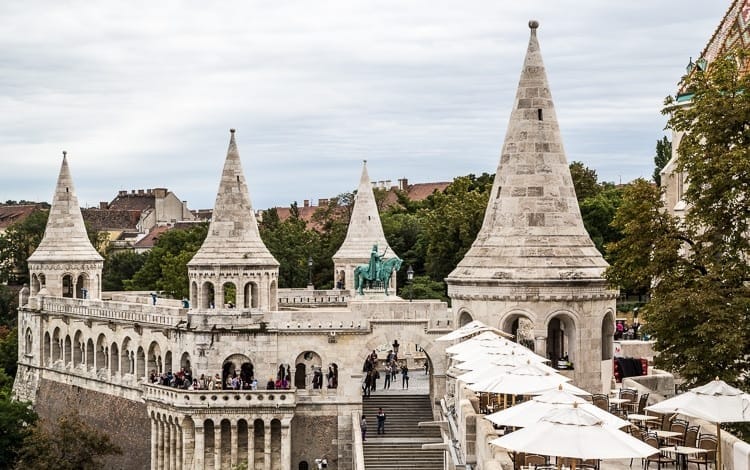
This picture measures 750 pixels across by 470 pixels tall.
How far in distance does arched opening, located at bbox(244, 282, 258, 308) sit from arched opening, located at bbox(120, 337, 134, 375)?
8.63m

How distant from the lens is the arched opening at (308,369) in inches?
2056

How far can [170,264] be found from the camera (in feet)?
278

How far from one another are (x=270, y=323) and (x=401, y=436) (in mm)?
7470

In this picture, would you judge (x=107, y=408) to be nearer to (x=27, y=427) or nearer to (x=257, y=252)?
(x=27, y=427)

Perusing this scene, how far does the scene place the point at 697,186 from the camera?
27.5m

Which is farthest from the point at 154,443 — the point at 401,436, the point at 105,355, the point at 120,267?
the point at 120,267

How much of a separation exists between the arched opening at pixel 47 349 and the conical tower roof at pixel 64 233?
4.17 metres

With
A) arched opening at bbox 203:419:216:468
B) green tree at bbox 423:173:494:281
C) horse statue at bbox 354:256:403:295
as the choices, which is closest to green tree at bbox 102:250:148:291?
green tree at bbox 423:173:494:281

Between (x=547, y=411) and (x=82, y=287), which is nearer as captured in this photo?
(x=547, y=411)

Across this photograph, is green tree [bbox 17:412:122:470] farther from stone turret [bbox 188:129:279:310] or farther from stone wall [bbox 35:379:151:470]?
stone turret [bbox 188:129:279:310]

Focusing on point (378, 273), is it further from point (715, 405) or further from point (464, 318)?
point (715, 405)

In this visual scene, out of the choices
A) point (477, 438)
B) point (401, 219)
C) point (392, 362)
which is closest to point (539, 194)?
point (477, 438)

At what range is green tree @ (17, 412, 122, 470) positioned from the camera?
170 ft

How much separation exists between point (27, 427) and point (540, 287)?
30.0 m
